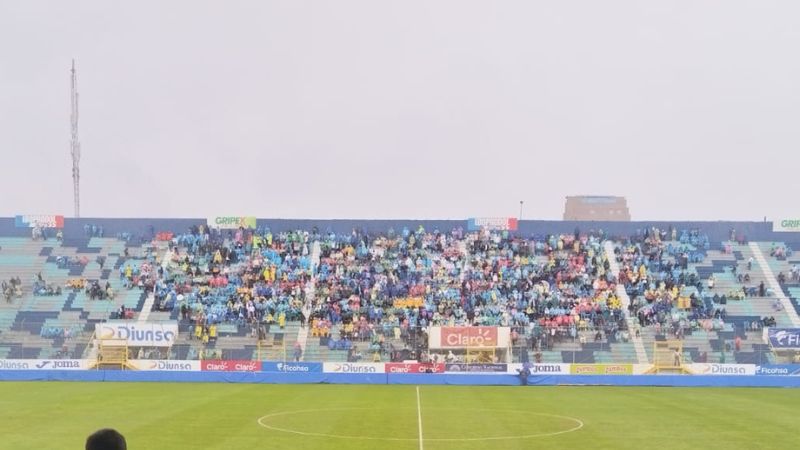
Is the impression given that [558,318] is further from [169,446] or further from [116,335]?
[169,446]

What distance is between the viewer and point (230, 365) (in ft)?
157

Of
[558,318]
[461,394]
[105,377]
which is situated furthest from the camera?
[558,318]

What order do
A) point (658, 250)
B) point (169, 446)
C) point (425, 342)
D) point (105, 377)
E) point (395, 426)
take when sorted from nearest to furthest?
point (169, 446), point (395, 426), point (105, 377), point (425, 342), point (658, 250)

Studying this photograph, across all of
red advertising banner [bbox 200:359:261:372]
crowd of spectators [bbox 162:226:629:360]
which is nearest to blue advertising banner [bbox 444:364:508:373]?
crowd of spectators [bbox 162:226:629:360]

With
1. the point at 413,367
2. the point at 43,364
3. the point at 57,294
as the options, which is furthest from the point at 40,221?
the point at 413,367

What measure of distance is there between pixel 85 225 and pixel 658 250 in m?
41.7

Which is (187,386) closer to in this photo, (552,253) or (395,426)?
(395,426)

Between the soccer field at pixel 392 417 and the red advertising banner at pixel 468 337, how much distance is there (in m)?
6.89

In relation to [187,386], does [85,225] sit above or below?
above

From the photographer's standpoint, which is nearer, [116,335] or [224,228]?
[116,335]

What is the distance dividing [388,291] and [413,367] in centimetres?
1208

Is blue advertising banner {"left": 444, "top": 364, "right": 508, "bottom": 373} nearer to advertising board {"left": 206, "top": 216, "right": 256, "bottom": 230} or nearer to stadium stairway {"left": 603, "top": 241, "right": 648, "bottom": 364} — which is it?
stadium stairway {"left": 603, "top": 241, "right": 648, "bottom": 364}

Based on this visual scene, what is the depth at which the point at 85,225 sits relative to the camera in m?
68.2

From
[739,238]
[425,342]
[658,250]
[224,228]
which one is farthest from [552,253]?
[224,228]
